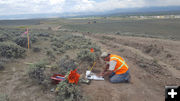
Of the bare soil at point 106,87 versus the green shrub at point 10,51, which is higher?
the green shrub at point 10,51

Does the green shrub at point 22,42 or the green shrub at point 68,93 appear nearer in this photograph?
the green shrub at point 68,93

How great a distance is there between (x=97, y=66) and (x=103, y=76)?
1460 mm

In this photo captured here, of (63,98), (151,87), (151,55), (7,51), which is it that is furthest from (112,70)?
(151,55)

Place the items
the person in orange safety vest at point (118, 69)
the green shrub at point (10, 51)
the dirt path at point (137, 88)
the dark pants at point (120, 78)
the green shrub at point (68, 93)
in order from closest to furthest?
the green shrub at point (68, 93), the dirt path at point (137, 88), the person in orange safety vest at point (118, 69), the dark pants at point (120, 78), the green shrub at point (10, 51)

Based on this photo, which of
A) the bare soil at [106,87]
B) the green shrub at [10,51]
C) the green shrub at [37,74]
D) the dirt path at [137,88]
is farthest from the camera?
the green shrub at [10,51]

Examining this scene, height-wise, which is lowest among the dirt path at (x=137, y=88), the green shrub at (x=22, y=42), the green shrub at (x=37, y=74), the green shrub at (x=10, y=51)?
the dirt path at (x=137, y=88)

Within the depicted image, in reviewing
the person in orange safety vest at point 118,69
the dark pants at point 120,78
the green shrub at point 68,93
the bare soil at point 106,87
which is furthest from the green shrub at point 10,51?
the dark pants at point 120,78

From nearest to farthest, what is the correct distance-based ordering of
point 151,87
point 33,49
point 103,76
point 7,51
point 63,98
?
point 63,98 < point 151,87 < point 103,76 < point 7,51 < point 33,49

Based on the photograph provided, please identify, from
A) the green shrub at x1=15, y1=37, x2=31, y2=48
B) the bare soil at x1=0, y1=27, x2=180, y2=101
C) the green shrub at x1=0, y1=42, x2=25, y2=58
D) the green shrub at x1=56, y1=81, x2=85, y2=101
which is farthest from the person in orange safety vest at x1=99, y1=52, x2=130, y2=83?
the green shrub at x1=15, y1=37, x2=31, y2=48

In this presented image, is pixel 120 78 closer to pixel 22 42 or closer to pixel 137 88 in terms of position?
pixel 137 88

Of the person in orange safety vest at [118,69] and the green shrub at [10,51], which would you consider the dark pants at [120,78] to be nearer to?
the person in orange safety vest at [118,69]

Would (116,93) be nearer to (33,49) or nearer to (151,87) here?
(151,87)

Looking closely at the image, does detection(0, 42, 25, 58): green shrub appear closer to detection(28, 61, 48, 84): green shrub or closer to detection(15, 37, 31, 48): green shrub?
detection(15, 37, 31, 48): green shrub

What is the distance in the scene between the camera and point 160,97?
16.0ft
